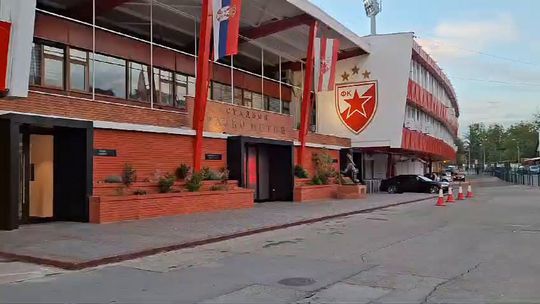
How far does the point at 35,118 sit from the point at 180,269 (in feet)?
24.2

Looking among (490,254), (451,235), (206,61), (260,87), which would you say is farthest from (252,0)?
(490,254)

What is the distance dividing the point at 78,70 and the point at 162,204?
772 cm

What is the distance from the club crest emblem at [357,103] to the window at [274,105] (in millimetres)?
4677

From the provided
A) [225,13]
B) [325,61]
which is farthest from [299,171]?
[225,13]

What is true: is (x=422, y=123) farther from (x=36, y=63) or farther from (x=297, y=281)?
(x=297, y=281)

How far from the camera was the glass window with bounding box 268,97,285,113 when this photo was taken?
34.9 meters

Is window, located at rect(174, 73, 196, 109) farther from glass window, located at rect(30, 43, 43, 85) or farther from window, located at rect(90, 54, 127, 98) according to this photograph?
glass window, located at rect(30, 43, 43, 85)

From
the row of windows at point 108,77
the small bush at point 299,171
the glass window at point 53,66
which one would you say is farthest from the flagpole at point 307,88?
the glass window at point 53,66

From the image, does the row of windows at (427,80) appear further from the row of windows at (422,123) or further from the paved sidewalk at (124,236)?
the paved sidewalk at (124,236)

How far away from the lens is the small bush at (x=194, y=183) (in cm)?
1961

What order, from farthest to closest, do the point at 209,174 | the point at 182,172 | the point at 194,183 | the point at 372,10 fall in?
the point at 372,10, the point at 209,174, the point at 182,172, the point at 194,183

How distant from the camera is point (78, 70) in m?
22.1

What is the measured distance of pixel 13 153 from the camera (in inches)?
550

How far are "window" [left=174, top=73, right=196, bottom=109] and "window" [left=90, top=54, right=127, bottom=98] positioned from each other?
354cm
